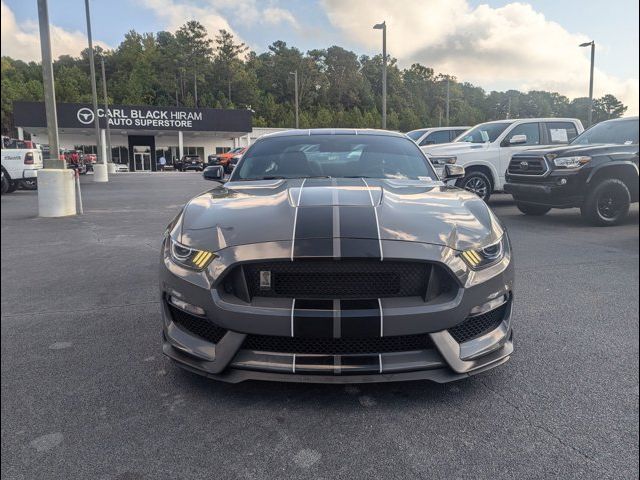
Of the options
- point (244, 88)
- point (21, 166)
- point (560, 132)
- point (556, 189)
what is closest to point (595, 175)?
point (556, 189)

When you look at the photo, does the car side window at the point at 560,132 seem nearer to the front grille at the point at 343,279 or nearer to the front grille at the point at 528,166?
the front grille at the point at 528,166

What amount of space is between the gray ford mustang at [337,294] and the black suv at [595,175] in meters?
5.53

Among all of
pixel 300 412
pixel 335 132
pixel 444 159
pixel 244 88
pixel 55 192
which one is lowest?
pixel 300 412

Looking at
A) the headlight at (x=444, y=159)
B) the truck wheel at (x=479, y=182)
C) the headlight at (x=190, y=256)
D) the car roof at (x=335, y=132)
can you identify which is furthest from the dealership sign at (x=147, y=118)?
the headlight at (x=190, y=256)

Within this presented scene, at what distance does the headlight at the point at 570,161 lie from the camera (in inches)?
277

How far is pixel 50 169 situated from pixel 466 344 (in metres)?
8.51

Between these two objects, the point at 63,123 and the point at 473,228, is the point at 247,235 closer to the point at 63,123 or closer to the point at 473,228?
the point at 473,228

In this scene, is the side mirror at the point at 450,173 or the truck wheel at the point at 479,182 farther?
the truck wheel at the point at 479,182

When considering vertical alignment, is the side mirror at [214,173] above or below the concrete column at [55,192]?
above

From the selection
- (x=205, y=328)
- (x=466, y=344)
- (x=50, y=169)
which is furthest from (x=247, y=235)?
(x=50, y=169)

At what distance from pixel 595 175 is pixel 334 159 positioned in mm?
5108

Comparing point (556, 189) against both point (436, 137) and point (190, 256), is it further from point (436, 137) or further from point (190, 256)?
point (190, 256)

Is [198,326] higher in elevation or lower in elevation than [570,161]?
lower

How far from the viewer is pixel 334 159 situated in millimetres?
3600
